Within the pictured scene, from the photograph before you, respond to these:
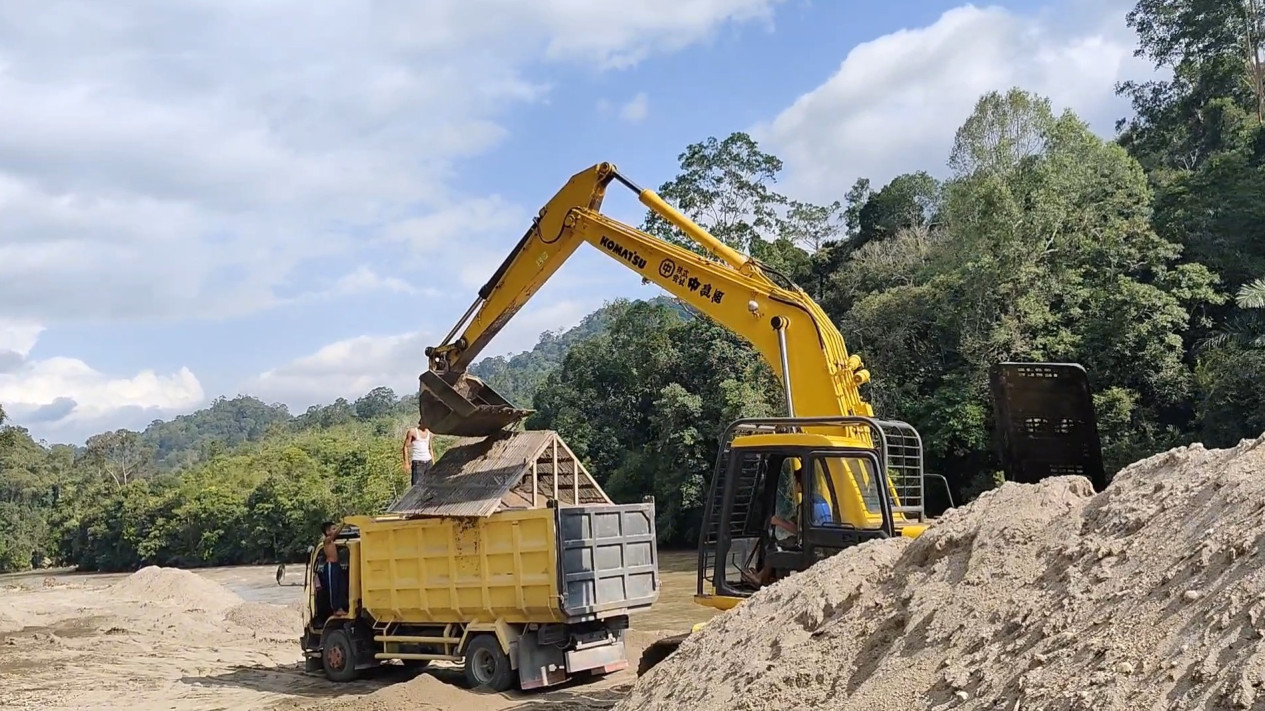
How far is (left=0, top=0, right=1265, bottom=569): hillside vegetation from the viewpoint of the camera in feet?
82.7

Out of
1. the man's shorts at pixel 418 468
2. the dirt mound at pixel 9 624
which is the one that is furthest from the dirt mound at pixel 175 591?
the man's shorts at pixel 418 468

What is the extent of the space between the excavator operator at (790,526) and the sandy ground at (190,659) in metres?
2.06

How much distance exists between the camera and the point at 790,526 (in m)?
7.29

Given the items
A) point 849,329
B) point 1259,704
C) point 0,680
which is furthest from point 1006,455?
point 849,329

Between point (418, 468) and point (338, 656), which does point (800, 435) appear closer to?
point (418, 468)

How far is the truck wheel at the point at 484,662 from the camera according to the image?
9.72m

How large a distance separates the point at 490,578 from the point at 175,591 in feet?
47.6

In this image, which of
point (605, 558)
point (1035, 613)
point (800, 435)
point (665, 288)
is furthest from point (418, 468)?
point (1035, 613)

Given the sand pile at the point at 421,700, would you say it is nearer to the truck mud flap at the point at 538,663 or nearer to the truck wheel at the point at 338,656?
the truck mud flap at the point at 538,663

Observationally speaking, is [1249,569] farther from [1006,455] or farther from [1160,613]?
[1006,455]

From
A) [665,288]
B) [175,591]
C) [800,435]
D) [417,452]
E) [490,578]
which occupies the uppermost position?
[665,288]

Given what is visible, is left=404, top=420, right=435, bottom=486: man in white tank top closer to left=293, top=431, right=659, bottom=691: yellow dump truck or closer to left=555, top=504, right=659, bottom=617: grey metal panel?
left=293, top=431, right=659, bottom=691: yellow dump truck

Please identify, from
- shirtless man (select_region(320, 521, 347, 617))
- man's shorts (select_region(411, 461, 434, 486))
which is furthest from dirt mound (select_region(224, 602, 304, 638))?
man's shorts (select_region(411, 461, 434, 486))

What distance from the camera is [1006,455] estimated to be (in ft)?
25.8
